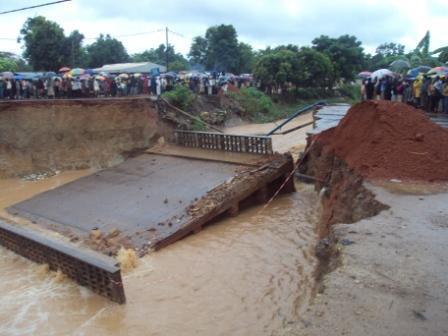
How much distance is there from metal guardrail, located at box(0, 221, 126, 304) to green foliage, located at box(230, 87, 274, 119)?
66.0 feet

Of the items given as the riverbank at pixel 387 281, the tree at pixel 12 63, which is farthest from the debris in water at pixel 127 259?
the tree at pixel 12 63

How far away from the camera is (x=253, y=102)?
2908 centimetres

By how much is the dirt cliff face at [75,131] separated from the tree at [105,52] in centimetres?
3361

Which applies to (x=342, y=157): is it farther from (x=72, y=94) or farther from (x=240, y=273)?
(x=72, y=94)

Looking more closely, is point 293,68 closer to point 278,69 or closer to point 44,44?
point 278,69

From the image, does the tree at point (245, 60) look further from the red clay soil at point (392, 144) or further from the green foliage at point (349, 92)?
the red clay soil at point (392, 144)

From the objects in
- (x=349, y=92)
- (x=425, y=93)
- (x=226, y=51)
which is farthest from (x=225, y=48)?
(x=425, y=93)

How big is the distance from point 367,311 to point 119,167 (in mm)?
12084

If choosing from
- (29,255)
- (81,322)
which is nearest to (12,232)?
(29,255)

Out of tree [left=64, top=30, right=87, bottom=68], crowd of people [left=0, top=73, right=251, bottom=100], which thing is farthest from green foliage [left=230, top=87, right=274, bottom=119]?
tree [left=64, top=30, right=87, bottom=68]

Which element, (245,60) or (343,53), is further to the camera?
(245,60)

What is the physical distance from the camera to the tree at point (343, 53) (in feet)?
121

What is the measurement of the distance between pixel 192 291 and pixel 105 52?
47.4 metres

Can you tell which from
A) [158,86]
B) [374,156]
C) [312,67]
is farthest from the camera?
[312,67]
